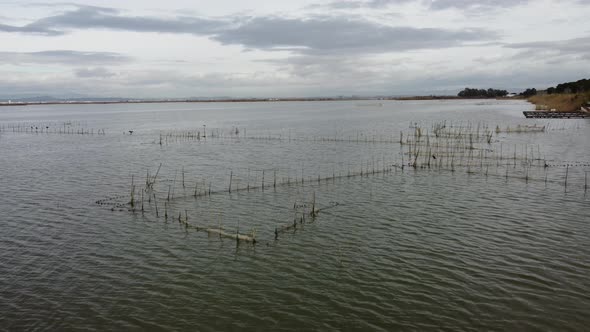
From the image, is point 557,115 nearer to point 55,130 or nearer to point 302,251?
point 302,251

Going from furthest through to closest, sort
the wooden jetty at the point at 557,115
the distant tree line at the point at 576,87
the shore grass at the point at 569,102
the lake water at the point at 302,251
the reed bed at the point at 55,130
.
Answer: the distant tree line at the point at 576,87 → the shore grass at the point at 569,102 → the wooden jetty at the point at 557,115 → the reed bed at the point at 55,130 → the lake water at the point at 302,251

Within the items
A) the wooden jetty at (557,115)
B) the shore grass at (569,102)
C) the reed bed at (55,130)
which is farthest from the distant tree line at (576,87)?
the reed bed at (55,130)

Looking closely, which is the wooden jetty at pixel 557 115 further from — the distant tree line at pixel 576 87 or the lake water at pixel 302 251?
the lake water at pixel 302 251

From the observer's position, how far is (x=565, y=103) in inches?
3494

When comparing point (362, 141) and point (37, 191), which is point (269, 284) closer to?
point (37, 191)

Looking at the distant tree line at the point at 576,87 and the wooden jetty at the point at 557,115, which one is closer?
the wooden jetty at the point at 557,115

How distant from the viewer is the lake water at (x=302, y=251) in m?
11.4

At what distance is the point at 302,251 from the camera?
612 inches

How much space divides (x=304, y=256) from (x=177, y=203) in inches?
362

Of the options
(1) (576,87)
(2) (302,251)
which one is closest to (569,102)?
(1) (576,87)

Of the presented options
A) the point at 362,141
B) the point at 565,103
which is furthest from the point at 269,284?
the point at 565,103

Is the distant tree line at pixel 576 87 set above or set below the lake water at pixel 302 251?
above

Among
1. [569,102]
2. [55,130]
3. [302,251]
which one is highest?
[569,102]

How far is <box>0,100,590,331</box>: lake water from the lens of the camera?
11430 millimetres
